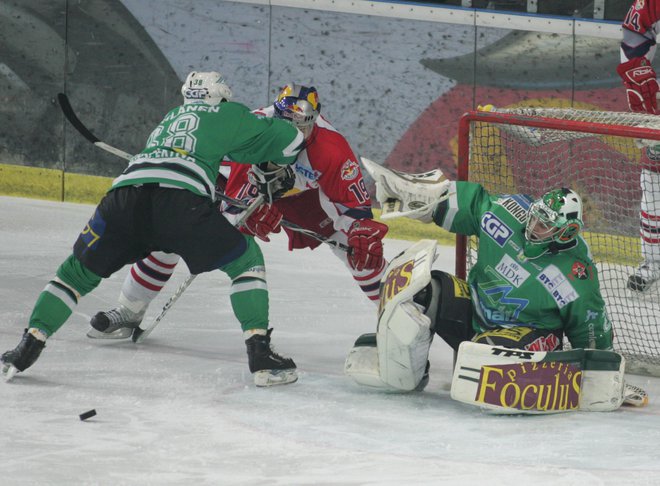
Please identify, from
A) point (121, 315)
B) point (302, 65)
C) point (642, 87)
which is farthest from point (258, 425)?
point (302, 65)

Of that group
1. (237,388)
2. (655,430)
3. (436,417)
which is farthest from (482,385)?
(237,388)

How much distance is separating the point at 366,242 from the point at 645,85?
6.04ft

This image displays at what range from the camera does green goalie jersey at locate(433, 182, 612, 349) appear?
12.5 feet

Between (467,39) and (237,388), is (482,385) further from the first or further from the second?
(467,39)

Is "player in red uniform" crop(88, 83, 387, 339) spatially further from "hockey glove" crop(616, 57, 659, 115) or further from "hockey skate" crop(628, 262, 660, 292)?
"hockey glove" crop(616, 57, 659, 115)

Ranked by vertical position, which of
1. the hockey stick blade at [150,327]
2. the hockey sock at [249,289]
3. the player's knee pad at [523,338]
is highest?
the hockey sock at [249,289]

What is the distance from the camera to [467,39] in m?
6.32

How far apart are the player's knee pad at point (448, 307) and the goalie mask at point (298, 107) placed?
0.74 metres

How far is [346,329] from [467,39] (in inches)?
81.0

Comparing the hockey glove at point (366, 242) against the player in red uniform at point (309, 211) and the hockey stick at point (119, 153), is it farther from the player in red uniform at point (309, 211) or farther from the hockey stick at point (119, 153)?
the hockey stick at point (119, 153)

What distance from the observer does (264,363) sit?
12.9 feet

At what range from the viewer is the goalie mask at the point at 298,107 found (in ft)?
14.2

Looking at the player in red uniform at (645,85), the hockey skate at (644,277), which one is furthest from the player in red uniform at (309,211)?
the player in red uniform at (645,85)

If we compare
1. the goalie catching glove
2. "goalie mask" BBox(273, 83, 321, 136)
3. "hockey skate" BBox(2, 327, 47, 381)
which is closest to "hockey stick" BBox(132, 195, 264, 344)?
"goalie mask" BBox(273, 83, 321, 136)
